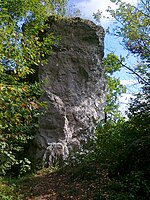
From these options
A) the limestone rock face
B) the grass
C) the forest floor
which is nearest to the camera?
the grass

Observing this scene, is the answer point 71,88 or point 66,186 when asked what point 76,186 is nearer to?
point 66,186

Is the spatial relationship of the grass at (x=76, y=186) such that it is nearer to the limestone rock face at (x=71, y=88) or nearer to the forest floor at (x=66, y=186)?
the forest floor at (x=66, y=186)

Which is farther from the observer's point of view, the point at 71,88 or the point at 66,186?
the point at 71,88

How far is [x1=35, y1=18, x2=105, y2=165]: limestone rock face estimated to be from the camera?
1005 centimetres

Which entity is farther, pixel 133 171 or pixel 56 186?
pixel 56 186

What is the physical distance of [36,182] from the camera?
26.6 feet

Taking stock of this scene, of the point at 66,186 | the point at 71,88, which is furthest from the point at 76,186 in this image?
the point at 71,88

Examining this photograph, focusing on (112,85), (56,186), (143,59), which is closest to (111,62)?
(143,59)

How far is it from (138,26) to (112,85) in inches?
327

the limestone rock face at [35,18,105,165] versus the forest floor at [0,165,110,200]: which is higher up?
the limestone rock face at [35,18,105,165]

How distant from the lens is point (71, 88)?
35.2ft

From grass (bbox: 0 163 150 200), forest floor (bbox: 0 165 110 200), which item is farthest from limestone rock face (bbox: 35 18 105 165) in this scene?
forest floor (bbox: 0 165 110 200)

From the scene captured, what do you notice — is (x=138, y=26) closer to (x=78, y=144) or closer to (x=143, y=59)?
(x=143, y=59)

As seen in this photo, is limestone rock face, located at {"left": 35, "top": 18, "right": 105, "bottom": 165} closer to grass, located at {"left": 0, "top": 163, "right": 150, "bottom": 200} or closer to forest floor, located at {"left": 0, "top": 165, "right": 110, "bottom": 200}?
grass, located at {"left": 0, "top": 163, "right": 150, "bottom": 200}
